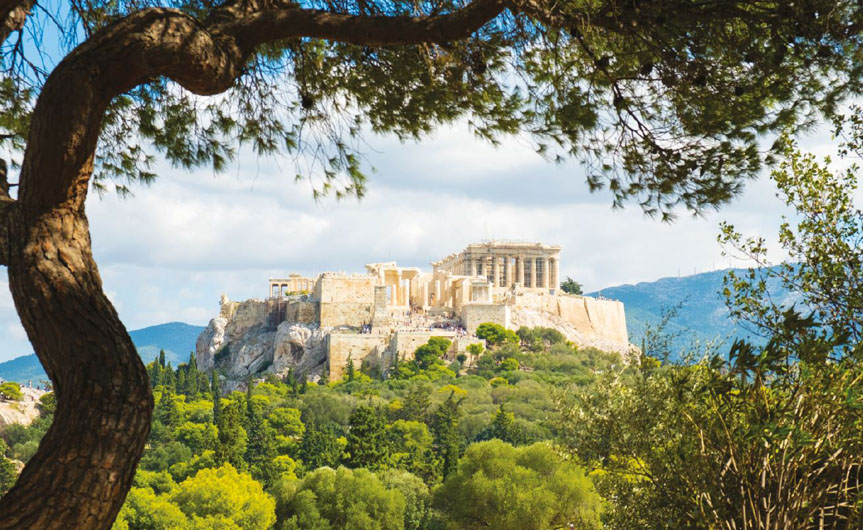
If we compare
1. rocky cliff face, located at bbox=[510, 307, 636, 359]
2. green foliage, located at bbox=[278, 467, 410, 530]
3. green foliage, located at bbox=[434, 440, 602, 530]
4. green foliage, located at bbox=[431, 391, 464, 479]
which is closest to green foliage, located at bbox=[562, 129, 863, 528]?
green foliage, located at bbox=[434, 440, 602, 530]

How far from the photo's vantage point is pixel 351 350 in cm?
4903

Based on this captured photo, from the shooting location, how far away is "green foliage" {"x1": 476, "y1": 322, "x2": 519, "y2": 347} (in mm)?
50344

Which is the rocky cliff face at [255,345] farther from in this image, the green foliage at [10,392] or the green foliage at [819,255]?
the green foliage at [819,255]

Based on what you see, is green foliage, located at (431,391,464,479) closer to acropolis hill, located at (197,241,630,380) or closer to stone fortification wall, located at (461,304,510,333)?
acropolis hill, located at (197,241,630,380)

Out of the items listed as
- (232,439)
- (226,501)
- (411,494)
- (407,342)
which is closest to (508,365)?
(407,342)

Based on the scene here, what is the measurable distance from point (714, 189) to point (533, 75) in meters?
1.17

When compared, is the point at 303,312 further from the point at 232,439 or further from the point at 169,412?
the point at 232,439

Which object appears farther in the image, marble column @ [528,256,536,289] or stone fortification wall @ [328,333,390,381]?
marble column @ [528,256,536,289]

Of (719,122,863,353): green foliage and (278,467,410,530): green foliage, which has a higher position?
(719,122,863,353): green foliage

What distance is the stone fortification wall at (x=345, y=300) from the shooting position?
2042 inches

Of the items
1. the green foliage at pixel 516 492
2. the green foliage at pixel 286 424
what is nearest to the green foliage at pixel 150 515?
the green foliage at pixel 516 492

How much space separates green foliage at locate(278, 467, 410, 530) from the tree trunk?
23142mm

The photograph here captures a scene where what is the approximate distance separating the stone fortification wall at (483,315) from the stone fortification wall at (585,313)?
381 centimetres

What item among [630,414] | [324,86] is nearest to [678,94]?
[324,86]
